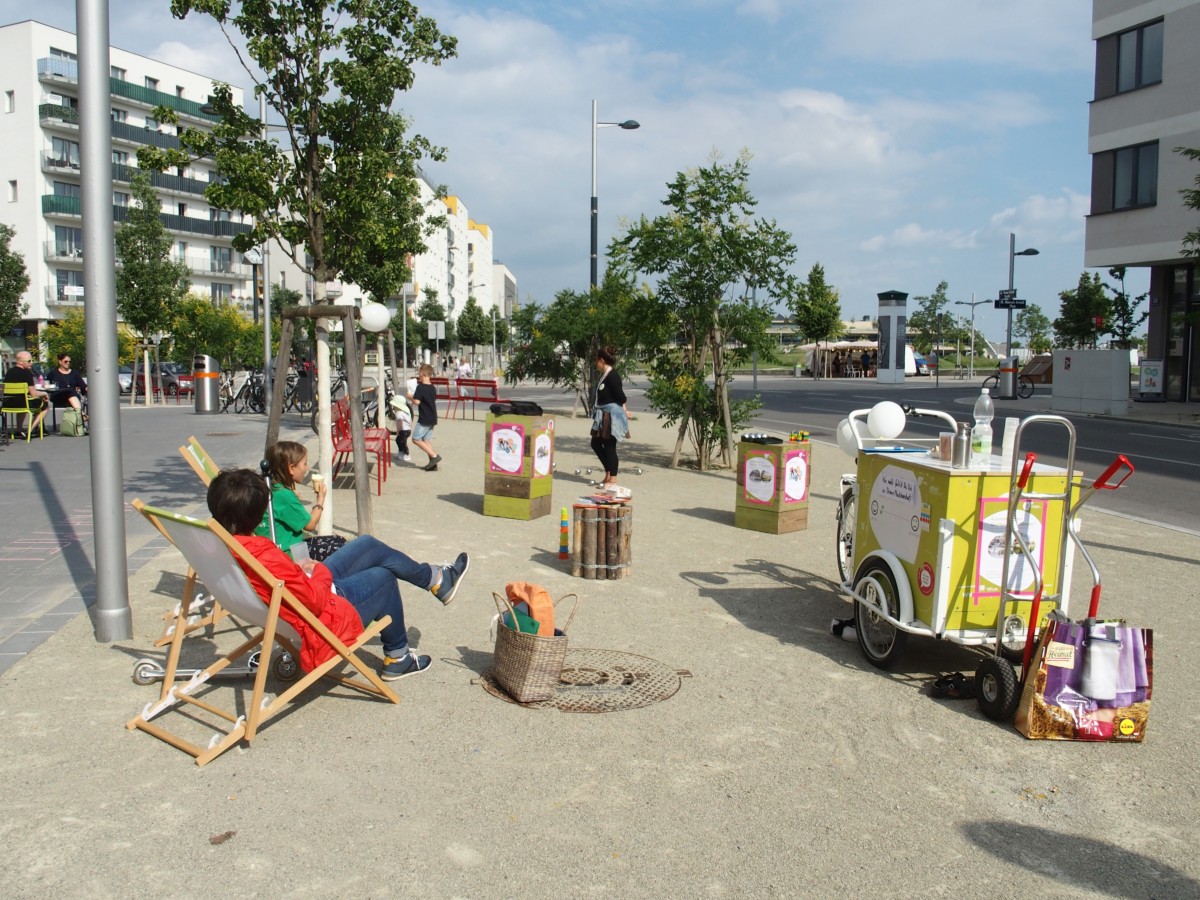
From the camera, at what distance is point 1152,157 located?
103 ft

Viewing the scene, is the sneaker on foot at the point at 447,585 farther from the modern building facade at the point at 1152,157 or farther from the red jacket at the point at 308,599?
the modern building facade at the point at 1152,157

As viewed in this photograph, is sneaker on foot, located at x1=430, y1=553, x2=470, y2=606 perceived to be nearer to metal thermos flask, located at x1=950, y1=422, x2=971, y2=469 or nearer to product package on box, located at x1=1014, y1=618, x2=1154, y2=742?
metal thermos flask, located at x1=950, y1=422, x2=971, y2=469

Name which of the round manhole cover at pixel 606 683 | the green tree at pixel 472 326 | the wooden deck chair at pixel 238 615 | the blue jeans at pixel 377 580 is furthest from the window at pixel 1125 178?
the green tree at pixel 472 326

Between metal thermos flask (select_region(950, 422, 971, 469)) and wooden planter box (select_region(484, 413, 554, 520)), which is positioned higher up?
metal thermos flask (select_region(950, 422, 971, 469))

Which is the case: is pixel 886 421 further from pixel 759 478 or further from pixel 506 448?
pixel 506 448

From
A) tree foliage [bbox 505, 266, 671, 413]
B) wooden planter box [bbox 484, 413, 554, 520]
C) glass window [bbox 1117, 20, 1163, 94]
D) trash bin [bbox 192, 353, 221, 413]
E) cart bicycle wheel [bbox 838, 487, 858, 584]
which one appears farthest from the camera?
glass window [bbox 1117, 20, 1163, 94]

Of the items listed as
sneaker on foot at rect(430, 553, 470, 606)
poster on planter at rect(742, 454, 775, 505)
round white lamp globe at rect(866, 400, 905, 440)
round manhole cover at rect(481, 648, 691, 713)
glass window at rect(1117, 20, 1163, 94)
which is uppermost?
glass window at rect(1117, 20, 1163, 94)

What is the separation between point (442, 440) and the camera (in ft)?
59.7

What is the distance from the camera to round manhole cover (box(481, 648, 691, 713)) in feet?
15.5

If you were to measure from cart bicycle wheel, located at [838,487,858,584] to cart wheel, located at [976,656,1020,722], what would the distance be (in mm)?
2153

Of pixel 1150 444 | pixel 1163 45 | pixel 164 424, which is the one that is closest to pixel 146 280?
pixel 164 424

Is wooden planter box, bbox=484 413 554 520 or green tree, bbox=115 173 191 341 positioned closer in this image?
wooden planter box, bbox=484 413 554 520

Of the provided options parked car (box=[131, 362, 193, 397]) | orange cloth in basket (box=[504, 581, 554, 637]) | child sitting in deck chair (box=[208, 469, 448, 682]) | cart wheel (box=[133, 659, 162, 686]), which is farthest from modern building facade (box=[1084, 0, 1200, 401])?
cart wheel (box=[133, 659, 162, 686])

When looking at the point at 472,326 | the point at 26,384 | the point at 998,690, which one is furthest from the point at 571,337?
the point at 472,326
